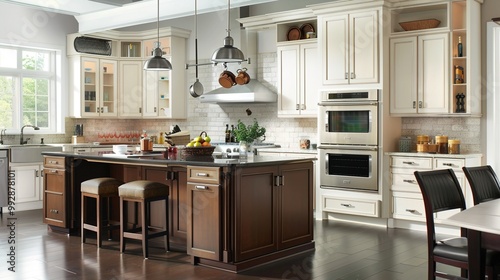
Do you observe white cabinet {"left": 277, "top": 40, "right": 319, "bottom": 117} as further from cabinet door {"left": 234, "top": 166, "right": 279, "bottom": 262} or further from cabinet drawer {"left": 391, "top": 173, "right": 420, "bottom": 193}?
cabinet door {"left": 234, "top": 166, "right": 279, "bottom": 262}

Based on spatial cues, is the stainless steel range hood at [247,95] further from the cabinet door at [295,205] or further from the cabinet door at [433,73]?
the cabinet door at [295,205]

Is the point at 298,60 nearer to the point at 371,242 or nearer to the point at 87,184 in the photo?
the point at 371,242

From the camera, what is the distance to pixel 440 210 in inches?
138

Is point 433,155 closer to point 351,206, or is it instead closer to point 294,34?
point 351,206

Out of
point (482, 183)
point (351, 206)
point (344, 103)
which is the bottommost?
point (351, 206)

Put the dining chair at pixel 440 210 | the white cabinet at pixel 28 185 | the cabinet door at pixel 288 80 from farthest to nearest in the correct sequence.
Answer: the white cabinet at pixel 28 185
the cabinet door at pixel 288 80
the dining chair at pixel 440 210

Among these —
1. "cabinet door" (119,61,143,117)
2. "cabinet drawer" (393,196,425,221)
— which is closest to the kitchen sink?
"cabinet door" (119,61,143,117)

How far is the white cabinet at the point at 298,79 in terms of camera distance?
759 cm

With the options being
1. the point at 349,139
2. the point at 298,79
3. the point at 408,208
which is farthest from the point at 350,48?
the point at 408,208

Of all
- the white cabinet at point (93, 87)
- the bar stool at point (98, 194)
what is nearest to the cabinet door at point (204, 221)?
the bar stool at point (98, 194)

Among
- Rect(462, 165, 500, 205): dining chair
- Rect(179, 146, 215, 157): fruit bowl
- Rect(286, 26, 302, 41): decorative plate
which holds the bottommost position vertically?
Rect(462, 165, 500, 205): dining chair

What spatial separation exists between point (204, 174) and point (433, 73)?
333 cm

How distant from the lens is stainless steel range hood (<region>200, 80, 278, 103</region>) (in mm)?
7945

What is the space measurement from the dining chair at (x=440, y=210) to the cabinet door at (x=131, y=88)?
6973 mm
